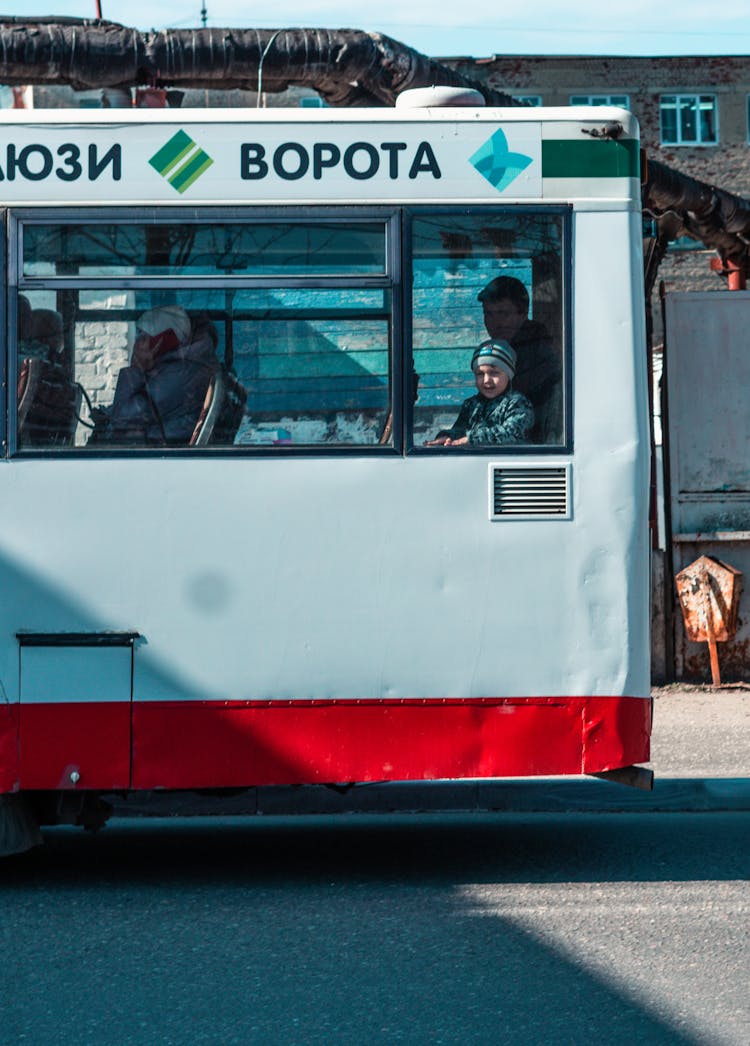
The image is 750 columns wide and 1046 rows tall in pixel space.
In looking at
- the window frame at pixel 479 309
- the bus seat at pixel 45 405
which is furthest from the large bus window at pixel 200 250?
the bus seat at pixel 45 405

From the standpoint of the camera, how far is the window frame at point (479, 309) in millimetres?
6789

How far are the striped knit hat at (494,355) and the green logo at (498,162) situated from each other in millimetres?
681

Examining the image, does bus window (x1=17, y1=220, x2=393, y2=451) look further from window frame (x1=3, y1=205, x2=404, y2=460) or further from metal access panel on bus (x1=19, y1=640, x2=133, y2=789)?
metal access panel on bus (x1=19, y1=640, x2=133, y2=789)

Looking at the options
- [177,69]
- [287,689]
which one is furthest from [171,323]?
[177,69]

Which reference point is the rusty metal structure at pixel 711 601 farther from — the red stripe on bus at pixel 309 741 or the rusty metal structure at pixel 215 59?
the red stripe on bus at pixel 309 741

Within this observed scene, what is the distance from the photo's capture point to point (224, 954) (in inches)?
228

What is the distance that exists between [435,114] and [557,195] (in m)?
0.65

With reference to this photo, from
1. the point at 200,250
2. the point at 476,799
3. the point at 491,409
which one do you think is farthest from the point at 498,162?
the point at 476,799

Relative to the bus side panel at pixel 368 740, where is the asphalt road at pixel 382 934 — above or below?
below

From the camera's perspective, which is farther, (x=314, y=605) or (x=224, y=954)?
(x=314, y=605)

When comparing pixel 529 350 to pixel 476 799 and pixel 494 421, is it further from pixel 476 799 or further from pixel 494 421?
pixel 476 799

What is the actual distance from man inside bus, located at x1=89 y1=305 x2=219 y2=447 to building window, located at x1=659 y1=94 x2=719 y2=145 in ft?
160

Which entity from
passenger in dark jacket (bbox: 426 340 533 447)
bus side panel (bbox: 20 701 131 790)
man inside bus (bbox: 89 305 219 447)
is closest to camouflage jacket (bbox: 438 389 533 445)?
passenger in dark jacket (bbox: 426 340 533 447)

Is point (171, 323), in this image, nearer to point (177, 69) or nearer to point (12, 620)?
point (12, 620)
